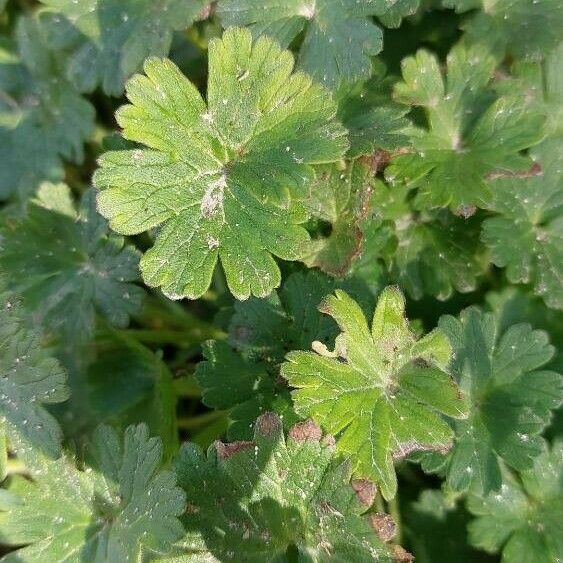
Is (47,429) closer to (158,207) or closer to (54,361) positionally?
(54,361)

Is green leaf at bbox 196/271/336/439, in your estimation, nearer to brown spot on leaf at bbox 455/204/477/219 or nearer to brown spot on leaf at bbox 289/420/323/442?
brown spot on leaf at bbox 289/420/323/442

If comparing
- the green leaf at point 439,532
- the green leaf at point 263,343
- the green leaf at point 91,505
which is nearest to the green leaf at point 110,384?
the green leaf at point 263,343

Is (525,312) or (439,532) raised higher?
(525,312)

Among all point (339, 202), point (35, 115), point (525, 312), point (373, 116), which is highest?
point (35, 115)

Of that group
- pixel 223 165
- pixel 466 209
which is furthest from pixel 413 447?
pixel 223 165

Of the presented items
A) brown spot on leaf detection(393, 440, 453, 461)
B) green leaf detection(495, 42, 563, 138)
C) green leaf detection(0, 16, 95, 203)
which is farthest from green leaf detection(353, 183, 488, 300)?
green leaf detection(0, 16, 95, 203)

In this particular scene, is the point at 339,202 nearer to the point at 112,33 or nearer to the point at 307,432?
the point at 307,432
